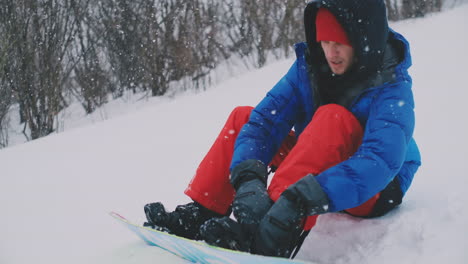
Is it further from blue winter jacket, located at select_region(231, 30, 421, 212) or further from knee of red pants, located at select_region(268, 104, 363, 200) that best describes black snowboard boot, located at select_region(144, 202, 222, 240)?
knee of red pants, located at select_region(268, 104, 363, 200)

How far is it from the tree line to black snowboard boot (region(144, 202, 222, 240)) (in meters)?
6.75

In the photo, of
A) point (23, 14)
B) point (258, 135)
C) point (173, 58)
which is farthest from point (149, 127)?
point (173, 58)

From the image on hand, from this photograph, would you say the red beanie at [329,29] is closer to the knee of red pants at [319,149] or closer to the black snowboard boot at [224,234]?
the knee of red pants at [319,149]

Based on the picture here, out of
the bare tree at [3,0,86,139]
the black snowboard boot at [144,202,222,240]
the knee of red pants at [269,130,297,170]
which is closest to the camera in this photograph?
the black snowboard boot at [144,202,222,240]

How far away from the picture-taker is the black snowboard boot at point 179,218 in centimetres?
155

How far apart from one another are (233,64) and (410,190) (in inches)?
326

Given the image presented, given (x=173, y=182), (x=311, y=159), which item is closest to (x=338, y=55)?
(x=311, y=159)

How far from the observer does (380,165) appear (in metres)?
1.27

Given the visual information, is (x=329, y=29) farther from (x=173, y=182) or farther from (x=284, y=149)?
(x=173, y=182)

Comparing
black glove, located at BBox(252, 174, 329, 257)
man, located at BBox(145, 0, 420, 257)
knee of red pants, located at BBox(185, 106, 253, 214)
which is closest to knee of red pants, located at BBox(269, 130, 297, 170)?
man, located at BBox(145, 0, 420, 257)

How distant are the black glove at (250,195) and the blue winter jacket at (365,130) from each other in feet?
0.19

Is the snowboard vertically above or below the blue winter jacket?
below

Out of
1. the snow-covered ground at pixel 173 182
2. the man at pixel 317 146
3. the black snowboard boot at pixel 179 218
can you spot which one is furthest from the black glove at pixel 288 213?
the black snowboard boot at pixel 179 218

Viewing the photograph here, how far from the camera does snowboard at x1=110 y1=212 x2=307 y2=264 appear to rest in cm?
114
